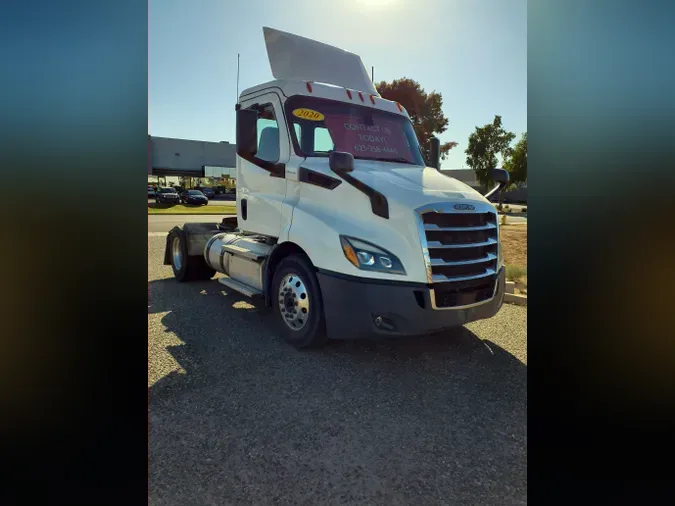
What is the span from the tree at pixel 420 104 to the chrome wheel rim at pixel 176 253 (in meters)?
24.5

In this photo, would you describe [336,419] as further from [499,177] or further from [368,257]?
[499,177]

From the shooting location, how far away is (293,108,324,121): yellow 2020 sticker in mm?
5141

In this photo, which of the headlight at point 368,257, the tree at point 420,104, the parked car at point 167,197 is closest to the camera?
the headlight at point 368,257

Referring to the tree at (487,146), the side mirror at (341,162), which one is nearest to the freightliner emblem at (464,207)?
the side mirror at (341,162)

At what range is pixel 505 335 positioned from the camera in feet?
17.0

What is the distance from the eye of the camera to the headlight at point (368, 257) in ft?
13.0

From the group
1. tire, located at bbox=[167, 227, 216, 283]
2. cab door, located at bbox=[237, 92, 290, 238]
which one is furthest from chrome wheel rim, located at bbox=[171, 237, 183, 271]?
cab door, located at bbox=[237, 92, 290, 238]

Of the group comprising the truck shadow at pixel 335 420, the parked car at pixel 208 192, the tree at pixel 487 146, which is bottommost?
the truck shadow at pixel 335 420

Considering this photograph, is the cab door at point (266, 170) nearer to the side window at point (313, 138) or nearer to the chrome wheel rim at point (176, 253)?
the side window at point (313, 138)

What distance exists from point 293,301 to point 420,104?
3027 centimetres

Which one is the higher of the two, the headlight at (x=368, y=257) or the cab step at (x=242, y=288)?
the headlight at (x=368, y=257)

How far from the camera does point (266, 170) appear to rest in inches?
212
